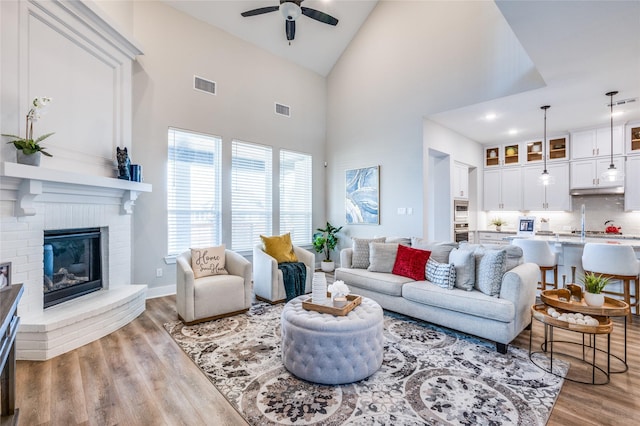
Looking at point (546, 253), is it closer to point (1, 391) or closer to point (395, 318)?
point (395, 318)

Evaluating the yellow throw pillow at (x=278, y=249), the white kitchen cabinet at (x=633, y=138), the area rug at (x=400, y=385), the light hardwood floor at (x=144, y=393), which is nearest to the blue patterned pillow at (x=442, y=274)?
the area rug at (x=400, y=385)

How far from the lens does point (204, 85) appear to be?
16.3 ft

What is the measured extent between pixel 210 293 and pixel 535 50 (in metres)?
4.39

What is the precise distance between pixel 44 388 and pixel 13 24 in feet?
10.5

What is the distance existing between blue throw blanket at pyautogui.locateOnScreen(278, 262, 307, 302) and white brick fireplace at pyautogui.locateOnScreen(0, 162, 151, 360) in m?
1.86

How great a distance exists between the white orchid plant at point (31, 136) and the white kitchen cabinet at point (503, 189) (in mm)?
7737

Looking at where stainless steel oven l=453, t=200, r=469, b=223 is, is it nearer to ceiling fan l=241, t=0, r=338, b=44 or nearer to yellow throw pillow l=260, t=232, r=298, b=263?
yellow throw pillow l=260, t=232, r=298, b=263

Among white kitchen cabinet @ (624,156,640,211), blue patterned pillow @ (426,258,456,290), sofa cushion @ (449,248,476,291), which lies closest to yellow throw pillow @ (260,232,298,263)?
blue patterned pillow @ (426,258,456,290)

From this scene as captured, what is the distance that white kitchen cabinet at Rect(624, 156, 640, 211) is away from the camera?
508 cm

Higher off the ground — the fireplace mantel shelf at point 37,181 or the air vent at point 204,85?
the air vent at point 204,85

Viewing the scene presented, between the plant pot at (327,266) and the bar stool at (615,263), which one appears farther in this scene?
the plant pot at (327,266)

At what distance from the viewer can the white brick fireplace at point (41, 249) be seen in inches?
103

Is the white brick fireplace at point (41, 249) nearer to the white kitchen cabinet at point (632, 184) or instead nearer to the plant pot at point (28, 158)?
the plant pot at point (28, 158)

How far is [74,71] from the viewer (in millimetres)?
3318
